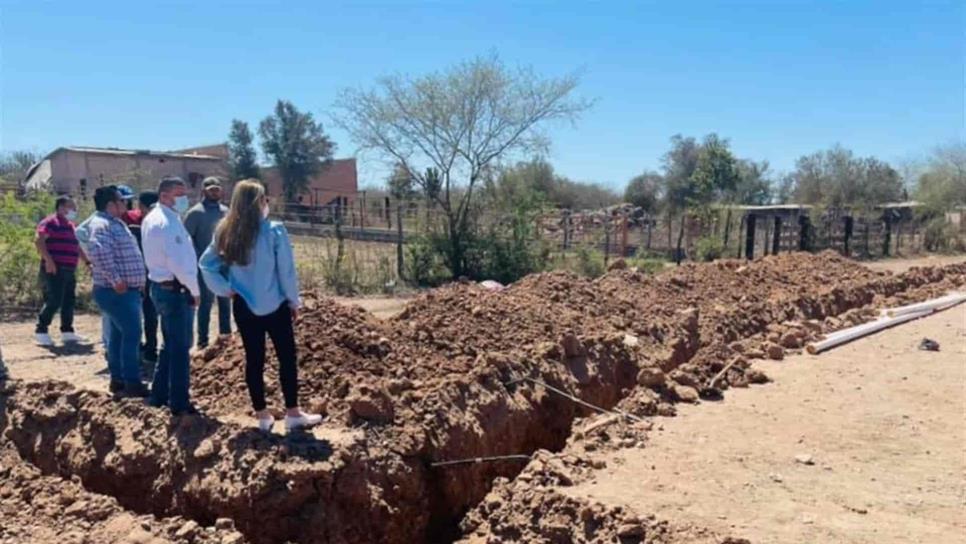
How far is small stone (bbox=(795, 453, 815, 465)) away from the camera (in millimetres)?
5129

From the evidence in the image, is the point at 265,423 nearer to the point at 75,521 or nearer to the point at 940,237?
the point at 75,521

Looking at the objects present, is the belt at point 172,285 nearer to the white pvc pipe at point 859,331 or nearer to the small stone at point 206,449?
the small stone at point 206,449

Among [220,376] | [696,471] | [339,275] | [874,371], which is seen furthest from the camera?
[339,275]

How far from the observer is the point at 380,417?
5.03 m

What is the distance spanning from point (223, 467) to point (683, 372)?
4.35 m

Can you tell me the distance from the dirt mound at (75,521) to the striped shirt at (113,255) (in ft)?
4.79

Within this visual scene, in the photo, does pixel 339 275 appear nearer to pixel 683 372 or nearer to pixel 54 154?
pixel 683 372

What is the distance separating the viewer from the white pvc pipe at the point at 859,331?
8766 mm

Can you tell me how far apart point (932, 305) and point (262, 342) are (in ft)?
37.0

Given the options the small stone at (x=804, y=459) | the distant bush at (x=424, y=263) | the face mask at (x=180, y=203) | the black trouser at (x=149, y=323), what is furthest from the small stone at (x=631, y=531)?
the distant bush at (x=424, y=263)

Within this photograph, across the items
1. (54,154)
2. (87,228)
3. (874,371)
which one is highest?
(54,154)

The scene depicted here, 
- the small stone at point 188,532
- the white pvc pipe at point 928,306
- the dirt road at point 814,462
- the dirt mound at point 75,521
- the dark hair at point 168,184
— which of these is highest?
the dark hair at point 168,184

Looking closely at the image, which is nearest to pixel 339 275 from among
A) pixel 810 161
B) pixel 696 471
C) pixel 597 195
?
pixel 696 471

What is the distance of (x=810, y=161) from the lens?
141 feet
